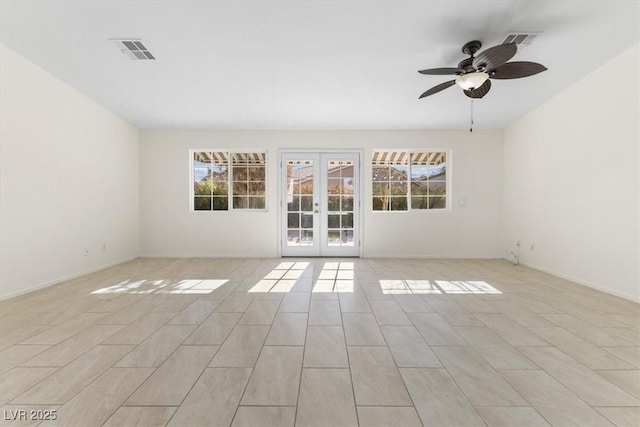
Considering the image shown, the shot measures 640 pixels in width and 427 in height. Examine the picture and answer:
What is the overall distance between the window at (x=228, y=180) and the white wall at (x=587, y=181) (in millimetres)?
5010

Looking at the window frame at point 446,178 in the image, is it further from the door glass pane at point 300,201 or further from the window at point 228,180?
the window at point 228,180

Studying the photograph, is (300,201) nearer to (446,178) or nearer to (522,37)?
(446,178)

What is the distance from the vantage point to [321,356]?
1987 millimetres

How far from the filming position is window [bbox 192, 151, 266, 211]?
616cm

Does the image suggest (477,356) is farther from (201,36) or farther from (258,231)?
(258,231)

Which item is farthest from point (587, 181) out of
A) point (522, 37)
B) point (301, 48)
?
point (301, 48)

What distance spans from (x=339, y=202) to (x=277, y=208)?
1.30 m

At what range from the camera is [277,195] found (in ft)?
19.8

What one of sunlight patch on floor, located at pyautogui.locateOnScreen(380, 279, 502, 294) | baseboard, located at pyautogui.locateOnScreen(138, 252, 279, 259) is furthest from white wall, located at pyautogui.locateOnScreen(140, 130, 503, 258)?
sunlight patch on floor, located at pyautogui.locateOnScreen(380, 279, 502, 294)

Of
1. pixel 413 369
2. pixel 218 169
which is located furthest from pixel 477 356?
pixel 218 169

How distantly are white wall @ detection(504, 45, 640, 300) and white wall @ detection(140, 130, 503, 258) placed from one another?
2.31 ft

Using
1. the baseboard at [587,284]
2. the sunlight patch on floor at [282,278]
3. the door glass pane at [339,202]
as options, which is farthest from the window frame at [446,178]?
the sunlight patch on floor at [282,278]

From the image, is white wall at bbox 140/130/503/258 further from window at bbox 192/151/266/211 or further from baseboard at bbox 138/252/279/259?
window at bbox 192/151/266/211

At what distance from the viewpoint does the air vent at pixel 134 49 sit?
3.16m
